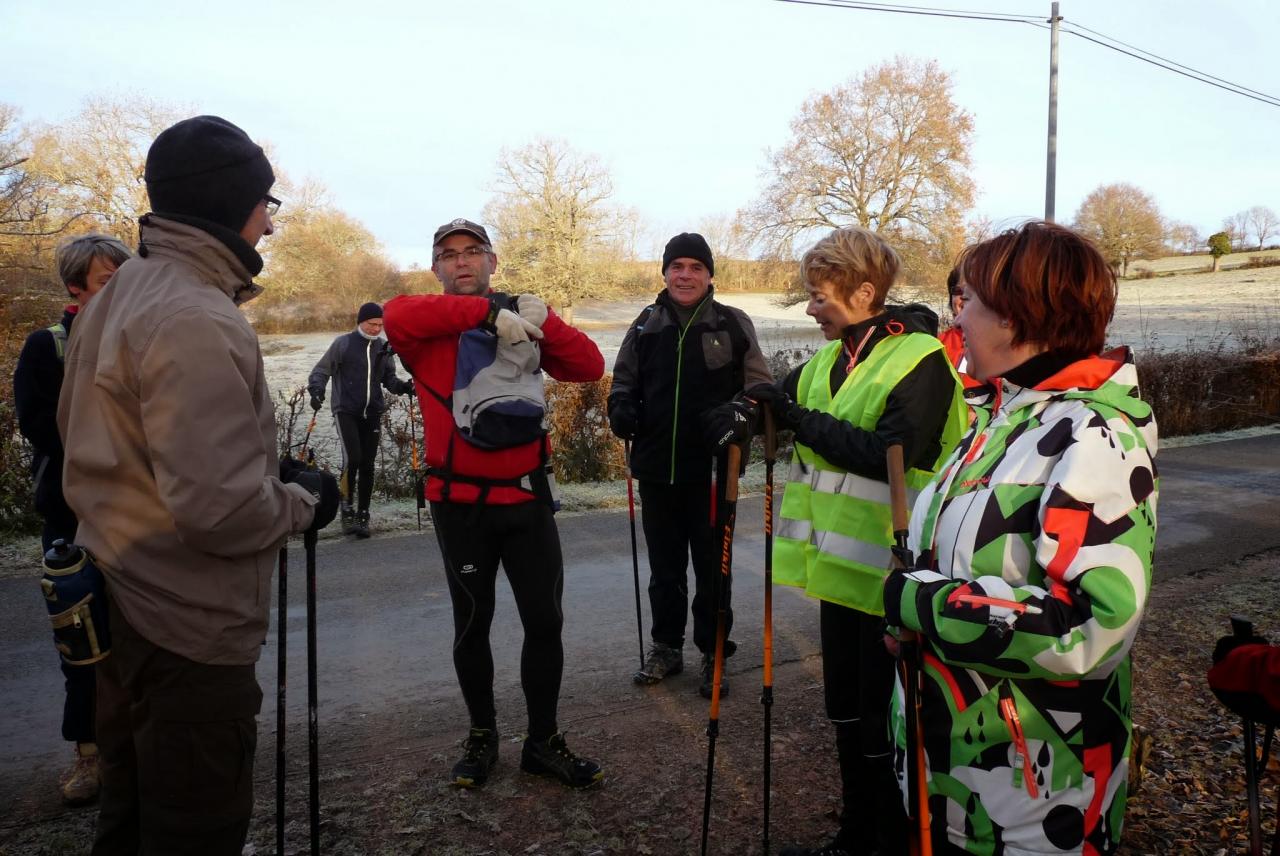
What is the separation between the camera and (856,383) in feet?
9.57

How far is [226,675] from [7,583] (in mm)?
4937

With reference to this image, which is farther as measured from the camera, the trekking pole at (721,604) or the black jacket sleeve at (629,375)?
the black jacket sleeve at (629,375)

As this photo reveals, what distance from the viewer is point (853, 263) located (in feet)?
9.84

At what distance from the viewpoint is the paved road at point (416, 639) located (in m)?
3.87

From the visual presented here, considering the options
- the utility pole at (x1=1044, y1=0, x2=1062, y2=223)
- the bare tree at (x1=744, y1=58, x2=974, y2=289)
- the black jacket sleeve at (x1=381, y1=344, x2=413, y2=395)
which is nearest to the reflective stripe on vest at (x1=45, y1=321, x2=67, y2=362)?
the black jacket sleeve at (x1=381, y1=344, x2=413, y2=395)

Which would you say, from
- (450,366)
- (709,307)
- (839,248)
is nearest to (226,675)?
(450,366)

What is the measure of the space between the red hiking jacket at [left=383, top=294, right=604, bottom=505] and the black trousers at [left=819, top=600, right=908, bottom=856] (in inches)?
50.3

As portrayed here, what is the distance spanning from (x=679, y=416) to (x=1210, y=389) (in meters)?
12.8

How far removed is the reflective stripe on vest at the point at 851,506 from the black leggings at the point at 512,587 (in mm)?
937

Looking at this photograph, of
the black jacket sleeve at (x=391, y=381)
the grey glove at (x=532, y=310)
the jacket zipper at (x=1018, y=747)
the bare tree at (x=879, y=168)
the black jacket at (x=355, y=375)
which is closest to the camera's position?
the jacket zipper at (x=1018, y=747)

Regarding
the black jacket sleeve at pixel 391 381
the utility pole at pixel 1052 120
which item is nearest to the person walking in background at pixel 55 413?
the black jacket sleeve at pixel 391 381

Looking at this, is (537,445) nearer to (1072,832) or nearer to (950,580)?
(950,580)

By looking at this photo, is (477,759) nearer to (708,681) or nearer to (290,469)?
(708,681)

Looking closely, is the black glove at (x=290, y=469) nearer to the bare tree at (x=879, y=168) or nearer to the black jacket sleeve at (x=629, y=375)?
the black jacket sleeve at (x=629, y=375)
